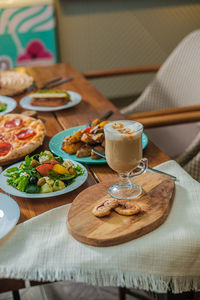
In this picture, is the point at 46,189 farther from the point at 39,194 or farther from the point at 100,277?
the point at 100,277

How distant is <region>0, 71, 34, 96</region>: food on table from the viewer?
2.15 m

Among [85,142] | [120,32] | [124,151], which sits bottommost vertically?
[120,32]

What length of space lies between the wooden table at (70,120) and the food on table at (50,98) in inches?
2.1

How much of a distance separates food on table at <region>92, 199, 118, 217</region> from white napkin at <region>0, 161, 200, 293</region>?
0.09m

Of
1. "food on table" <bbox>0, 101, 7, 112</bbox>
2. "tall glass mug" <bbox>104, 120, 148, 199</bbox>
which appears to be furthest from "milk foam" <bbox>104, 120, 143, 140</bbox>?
"food on table" <bbox>0, 101, 7, 112</bbox>

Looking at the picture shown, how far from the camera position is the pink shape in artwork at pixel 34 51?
4.12 meters

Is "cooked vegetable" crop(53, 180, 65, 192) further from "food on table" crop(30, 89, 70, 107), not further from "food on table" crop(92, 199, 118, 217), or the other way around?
"food on table" crop(30, 89, 70, 107)

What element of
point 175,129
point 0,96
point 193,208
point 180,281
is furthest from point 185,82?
point 180,281

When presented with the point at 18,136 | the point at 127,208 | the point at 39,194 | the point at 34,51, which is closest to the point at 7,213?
the point at 39,194

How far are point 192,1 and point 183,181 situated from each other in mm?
3581

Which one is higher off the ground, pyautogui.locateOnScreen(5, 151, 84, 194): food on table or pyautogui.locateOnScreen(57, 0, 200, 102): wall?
pyautogui.locateOnScreen(5, 151, 84, 194): food on table

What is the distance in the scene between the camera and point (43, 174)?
1215mm

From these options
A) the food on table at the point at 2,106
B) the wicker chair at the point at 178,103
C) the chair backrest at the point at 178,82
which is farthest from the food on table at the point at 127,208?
the chair backrest at the point at 178,82

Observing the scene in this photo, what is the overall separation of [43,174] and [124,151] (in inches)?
10.7
